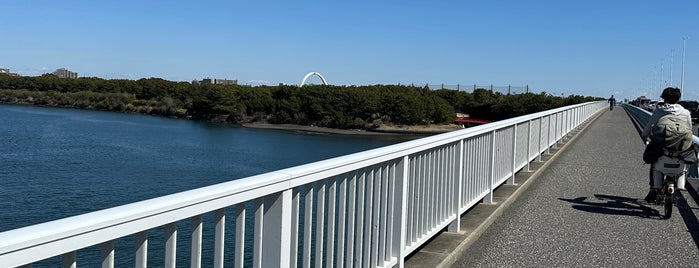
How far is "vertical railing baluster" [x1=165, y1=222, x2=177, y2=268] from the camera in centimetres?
215

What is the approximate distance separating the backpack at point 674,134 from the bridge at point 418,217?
2.70 ft

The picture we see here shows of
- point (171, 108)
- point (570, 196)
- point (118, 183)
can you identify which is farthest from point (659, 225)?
point (171, 108)

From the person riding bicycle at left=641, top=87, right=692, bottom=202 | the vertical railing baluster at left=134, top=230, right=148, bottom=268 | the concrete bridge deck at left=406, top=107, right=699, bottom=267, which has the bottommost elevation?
the concrete bridge deck at left=406, top=107, right=699, bottom=267

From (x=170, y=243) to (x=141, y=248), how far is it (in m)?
0.15

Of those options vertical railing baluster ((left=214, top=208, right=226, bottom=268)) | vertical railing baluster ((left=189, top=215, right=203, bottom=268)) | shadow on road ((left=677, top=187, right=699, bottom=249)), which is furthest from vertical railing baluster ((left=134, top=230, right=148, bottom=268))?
shadow on road ((left=677, top=187, right=699, bottom=249))

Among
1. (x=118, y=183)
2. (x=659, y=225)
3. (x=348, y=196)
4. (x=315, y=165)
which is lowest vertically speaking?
(x=118, y=183)

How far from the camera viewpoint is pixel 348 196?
379 centimetres

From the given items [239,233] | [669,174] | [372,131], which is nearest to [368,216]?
[239,233]

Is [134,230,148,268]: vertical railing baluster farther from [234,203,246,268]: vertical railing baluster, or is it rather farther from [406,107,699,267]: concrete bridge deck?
[406,107,699,267]: concrete bridge deck

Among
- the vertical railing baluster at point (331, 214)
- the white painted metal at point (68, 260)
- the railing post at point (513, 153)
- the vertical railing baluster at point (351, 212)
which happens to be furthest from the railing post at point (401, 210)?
the railing post at point (513, 153)

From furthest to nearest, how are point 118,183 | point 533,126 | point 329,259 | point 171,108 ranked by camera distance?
point 171,108, point 118,183, point 533,126, point 329,259

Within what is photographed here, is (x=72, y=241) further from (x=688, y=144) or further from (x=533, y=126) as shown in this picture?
(x=533, y=126)

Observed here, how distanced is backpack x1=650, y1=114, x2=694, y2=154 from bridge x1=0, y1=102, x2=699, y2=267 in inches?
32.5

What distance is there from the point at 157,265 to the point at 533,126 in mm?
10905
